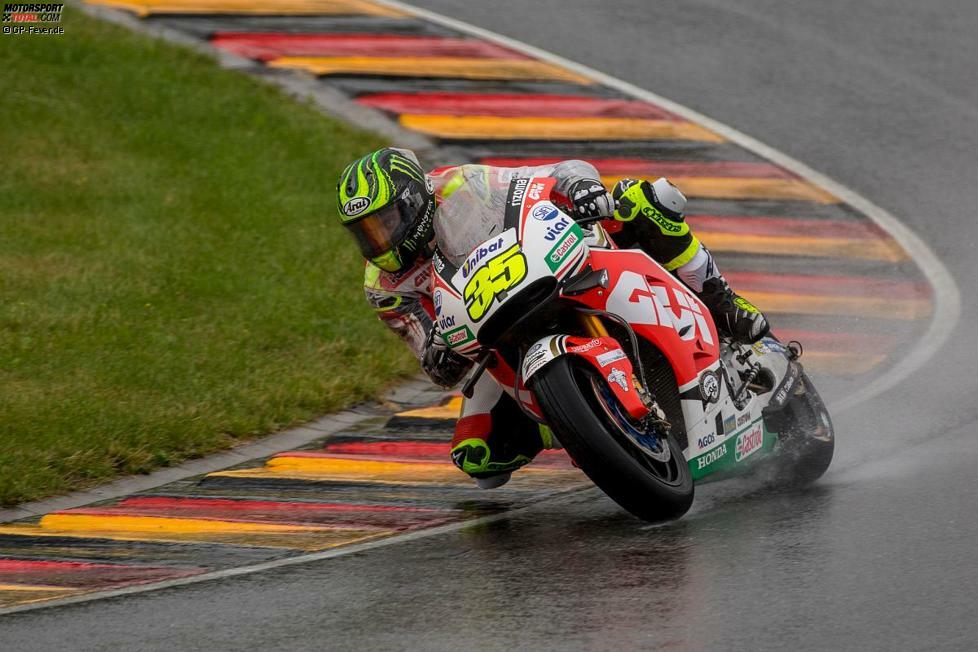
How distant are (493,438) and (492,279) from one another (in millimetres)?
1257

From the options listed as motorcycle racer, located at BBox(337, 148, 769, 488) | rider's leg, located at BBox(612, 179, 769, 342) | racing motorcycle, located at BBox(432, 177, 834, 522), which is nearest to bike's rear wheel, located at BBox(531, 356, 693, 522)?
racing motorcycle, located at BBox(432, 177, 834, 522)

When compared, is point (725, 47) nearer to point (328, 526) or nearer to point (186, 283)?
point (186, 283)

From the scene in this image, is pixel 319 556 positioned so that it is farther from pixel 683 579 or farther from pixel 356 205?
pixel 683 579

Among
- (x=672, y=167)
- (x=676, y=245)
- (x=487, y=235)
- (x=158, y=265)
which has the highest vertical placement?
(x=487, y=235)

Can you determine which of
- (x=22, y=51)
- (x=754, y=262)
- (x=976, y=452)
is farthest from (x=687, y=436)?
(x=22, y=51)

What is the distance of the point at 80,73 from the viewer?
13.8 m

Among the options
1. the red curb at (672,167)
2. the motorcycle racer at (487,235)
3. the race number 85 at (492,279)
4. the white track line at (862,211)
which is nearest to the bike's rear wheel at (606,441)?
the race number 85 at (492,279)

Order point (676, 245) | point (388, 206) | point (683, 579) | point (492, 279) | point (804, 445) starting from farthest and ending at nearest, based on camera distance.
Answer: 1. point (676, 245)
2. point (804, 445)
3. point (388, 206)
4. point (492, 279)
5. point (683, 579)

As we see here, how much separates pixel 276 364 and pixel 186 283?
141cm

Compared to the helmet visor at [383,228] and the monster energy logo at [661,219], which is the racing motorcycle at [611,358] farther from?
the monster energy logo at [661,219]

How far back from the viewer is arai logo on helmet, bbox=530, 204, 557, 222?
238 inches

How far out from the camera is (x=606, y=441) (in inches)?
220

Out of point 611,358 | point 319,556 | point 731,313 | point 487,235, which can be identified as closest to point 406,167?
point 487,235

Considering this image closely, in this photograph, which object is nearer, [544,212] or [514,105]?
[544,212]
